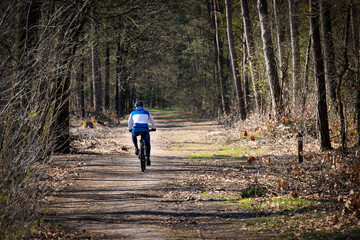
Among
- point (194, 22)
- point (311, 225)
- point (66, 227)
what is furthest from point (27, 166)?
point (194, 22)

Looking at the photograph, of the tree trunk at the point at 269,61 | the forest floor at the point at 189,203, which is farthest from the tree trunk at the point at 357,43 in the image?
the tree trunk at the point at 269,61

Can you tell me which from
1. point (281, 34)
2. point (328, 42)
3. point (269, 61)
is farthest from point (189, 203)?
point (281, 34)

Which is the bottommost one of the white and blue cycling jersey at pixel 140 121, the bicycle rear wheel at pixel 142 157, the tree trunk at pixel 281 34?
the bicycle rear wheel at pixel 142 157

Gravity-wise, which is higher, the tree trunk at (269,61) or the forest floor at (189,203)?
the tree trunk at (269,61)

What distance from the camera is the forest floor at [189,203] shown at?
5.72 m

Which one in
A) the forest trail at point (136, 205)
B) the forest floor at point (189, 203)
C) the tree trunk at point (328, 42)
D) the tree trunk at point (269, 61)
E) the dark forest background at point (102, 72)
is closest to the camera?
the dark forest background at point (102, 72)

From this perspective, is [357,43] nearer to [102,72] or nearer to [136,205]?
[136,205]

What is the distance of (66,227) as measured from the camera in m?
5.95

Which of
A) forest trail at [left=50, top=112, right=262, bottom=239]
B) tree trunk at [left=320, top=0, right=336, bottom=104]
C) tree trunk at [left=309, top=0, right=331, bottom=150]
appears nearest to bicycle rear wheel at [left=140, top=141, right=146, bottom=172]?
forest trail at [left=50, top=112, right=262, bottom=239]

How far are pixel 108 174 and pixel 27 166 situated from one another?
552 cm

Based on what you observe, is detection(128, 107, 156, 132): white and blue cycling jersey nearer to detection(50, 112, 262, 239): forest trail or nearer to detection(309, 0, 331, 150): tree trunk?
detection(50, 112, 262, 239): forest trail

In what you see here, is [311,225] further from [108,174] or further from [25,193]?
[108,174]

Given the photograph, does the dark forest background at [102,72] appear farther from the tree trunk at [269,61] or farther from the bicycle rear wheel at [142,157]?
the bicycle rear wheel at [142,157]

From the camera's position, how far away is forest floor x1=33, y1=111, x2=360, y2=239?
5.72 m
